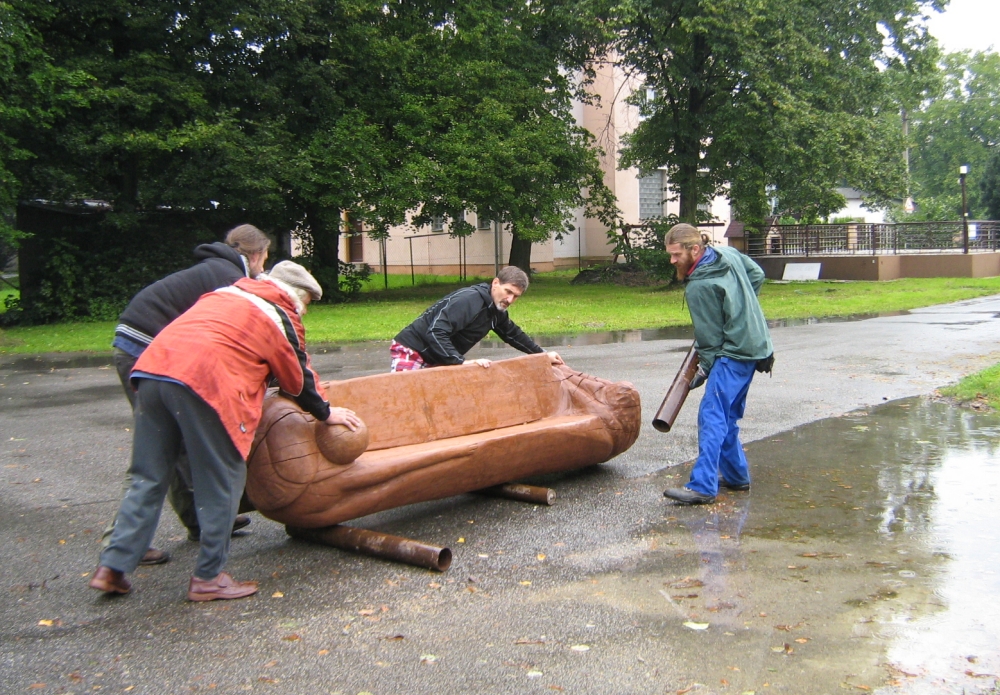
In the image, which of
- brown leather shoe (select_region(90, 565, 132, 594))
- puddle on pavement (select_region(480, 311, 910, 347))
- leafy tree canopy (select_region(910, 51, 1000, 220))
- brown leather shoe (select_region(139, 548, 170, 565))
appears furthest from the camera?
leafy tree canopy (select_region(910, 51, 1000, 220))

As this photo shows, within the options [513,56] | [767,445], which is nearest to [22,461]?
[767,445]

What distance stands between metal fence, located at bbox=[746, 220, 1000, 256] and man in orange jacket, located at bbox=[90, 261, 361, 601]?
1231 inches

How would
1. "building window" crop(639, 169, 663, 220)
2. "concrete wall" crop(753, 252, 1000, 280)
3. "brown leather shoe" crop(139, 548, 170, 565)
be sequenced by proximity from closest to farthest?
1. "brown leather shoe" crop(139, 548, 170, 565)
2. "concrete wall" crop(753, 252, 1000, 280)
3. "building window" crop(639, 169, 663, 220)

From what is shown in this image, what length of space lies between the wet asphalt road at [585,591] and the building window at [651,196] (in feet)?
101

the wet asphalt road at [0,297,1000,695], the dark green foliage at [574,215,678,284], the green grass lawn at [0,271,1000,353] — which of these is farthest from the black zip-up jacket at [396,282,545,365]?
the dark green foliage at [574,215,678,284]

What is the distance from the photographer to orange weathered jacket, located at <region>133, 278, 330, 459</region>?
4.33 m

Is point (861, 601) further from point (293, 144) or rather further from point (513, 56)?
point (513, 56)

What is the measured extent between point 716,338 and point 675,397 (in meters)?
0.50

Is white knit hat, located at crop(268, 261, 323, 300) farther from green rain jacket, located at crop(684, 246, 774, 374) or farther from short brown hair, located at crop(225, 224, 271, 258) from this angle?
green rain jacket, located at crop(684, 246, 774, 374)

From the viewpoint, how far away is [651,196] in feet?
126

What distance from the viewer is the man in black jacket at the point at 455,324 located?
6570mm

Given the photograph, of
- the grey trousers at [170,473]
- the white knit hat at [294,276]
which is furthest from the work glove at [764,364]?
the grey trousers at [170,473]

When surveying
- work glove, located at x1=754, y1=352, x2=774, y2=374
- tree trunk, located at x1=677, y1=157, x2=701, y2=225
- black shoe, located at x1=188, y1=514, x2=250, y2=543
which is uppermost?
tree trunk, located at x1=677, y1=157, x2=701, y2=225

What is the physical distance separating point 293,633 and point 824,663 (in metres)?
2.19
